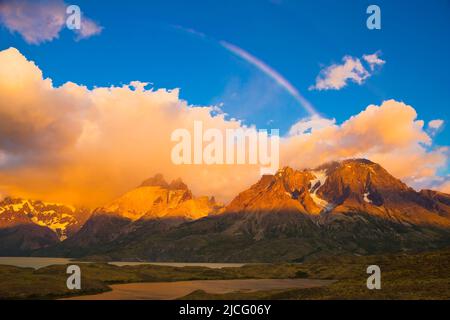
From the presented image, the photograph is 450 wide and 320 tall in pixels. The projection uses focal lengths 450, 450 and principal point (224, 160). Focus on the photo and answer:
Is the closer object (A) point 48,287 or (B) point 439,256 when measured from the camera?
(A) point 48,287

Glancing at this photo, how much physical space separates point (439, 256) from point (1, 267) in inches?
7141
